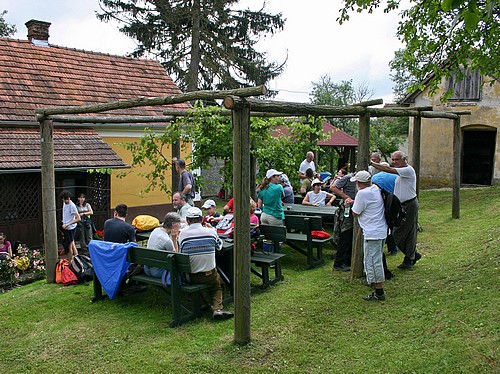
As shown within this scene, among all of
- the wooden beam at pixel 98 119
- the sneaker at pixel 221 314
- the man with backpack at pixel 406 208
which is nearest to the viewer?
the sneaker at pixel 221 314

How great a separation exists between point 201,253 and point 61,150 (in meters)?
8.08

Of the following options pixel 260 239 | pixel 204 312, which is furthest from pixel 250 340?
pixel 260 239

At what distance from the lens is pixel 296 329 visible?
19.1 feet

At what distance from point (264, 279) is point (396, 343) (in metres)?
2.49

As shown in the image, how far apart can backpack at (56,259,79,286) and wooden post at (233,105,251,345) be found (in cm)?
395

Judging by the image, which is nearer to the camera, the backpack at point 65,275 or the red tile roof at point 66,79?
the backpack at point 65,275

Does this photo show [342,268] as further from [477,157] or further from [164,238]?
[477,157]

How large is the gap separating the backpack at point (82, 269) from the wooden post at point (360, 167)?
4237 millimetres

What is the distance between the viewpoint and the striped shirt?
620cm

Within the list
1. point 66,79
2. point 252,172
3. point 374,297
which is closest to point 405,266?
point 374,297

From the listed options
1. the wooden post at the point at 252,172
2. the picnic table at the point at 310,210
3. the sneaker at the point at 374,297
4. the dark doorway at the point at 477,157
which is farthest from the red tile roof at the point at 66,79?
the dark doorway at the point at 477,157

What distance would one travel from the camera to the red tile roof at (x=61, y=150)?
38.6ft

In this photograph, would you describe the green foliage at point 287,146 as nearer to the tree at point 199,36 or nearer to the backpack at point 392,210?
the backpack at point 392,210

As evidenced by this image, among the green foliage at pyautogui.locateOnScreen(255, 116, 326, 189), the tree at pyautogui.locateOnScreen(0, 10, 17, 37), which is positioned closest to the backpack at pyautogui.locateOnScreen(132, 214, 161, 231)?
the green foliage at pyautogui.locateOnScreen(255, 116, 326, 189)
